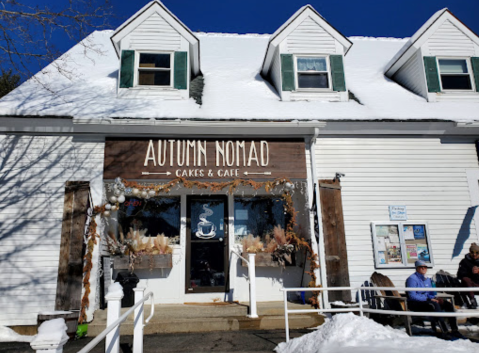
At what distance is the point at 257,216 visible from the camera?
9.06 meters

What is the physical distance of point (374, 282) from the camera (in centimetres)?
714

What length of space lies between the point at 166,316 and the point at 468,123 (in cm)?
781

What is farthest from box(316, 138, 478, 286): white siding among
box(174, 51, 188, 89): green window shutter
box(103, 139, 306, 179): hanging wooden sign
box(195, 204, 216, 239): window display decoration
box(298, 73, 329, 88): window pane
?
box(174, 51, 188, 89): green window shutter

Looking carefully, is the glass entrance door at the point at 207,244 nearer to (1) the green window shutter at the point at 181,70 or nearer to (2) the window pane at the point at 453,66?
(1) the green window shutter at the point at 181,70

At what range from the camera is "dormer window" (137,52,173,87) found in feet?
31.1

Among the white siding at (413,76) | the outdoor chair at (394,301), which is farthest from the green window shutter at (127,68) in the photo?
the white siding at (413,76)

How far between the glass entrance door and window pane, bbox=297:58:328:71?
4.27 metres

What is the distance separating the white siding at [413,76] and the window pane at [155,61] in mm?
7014

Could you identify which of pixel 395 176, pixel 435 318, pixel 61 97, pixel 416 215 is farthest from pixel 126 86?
pixel 435 318

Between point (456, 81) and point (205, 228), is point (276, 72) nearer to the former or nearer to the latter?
point (205, 228)

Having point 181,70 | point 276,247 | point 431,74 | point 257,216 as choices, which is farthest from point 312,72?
point 276,247

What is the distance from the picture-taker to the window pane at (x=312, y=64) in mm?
9898

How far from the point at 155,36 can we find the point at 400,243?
8091 mm

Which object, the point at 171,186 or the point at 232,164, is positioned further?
the point at 232,164
